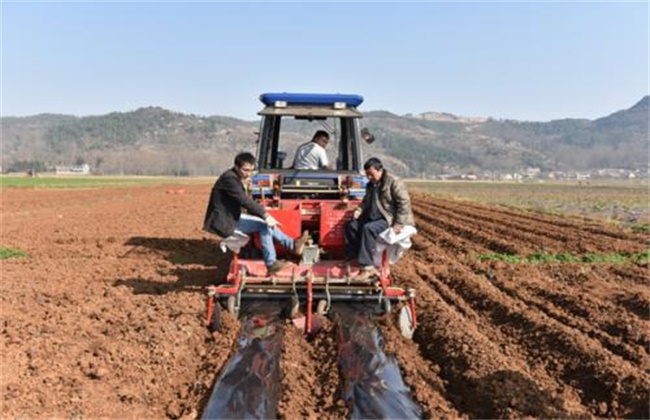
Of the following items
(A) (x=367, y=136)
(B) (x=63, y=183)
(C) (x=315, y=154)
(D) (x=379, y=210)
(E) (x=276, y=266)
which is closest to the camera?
(E) (x=276, y=266)

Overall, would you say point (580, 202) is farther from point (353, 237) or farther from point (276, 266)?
point (276, 266)

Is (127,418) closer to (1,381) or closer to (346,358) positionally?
(1,381)

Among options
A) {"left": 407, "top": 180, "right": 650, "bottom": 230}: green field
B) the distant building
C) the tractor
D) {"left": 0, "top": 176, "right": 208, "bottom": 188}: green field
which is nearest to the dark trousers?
the tractor

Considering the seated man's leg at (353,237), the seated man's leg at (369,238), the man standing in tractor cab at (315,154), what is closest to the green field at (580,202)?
the man standing in tractor cab at (315,154)

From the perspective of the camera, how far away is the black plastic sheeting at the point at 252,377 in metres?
5.25

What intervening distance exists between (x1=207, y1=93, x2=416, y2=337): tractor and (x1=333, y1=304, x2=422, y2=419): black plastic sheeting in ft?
1.21

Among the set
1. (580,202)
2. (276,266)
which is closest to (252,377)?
(276,266)

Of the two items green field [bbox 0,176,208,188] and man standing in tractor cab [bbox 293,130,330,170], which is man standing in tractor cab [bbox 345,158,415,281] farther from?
green field [bbox 0,176,208,188]

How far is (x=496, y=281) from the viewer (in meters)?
10.7

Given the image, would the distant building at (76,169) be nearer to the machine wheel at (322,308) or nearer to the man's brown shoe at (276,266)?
the man's brown shoe at (276,266)

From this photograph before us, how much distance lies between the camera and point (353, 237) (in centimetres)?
870

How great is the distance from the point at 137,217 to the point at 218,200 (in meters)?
13.3

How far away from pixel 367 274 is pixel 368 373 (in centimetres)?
227

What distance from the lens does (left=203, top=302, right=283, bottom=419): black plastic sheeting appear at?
5254 millimetres
